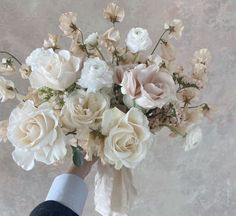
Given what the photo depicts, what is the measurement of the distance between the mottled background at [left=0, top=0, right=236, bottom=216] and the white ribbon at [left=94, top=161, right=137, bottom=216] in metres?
0.61

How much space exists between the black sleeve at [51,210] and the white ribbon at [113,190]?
0.08 m

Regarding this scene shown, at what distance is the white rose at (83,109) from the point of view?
0.80 m

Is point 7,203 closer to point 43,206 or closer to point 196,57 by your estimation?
point 43,206

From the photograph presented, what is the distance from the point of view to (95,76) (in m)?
0.81

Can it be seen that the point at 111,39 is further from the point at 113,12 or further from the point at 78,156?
the point at 78,156

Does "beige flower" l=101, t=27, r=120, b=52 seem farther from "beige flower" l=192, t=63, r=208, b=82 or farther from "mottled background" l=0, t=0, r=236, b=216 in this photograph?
"mottled background" l=0, t=0, r=236, b=216

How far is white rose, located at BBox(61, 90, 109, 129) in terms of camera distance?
804 mm

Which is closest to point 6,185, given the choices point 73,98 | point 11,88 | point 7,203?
point 7,203

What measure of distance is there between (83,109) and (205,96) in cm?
85

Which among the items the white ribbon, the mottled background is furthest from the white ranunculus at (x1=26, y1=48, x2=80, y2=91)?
the mottled background

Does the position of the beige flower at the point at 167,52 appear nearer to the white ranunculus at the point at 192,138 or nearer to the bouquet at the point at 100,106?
the bouquet at the point at 100,106

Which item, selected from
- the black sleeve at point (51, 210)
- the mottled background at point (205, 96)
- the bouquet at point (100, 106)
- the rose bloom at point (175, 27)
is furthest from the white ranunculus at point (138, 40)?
the mottled background at point (205, 96)

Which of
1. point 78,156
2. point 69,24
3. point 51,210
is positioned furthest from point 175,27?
point 51,210

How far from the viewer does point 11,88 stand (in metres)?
0.94
